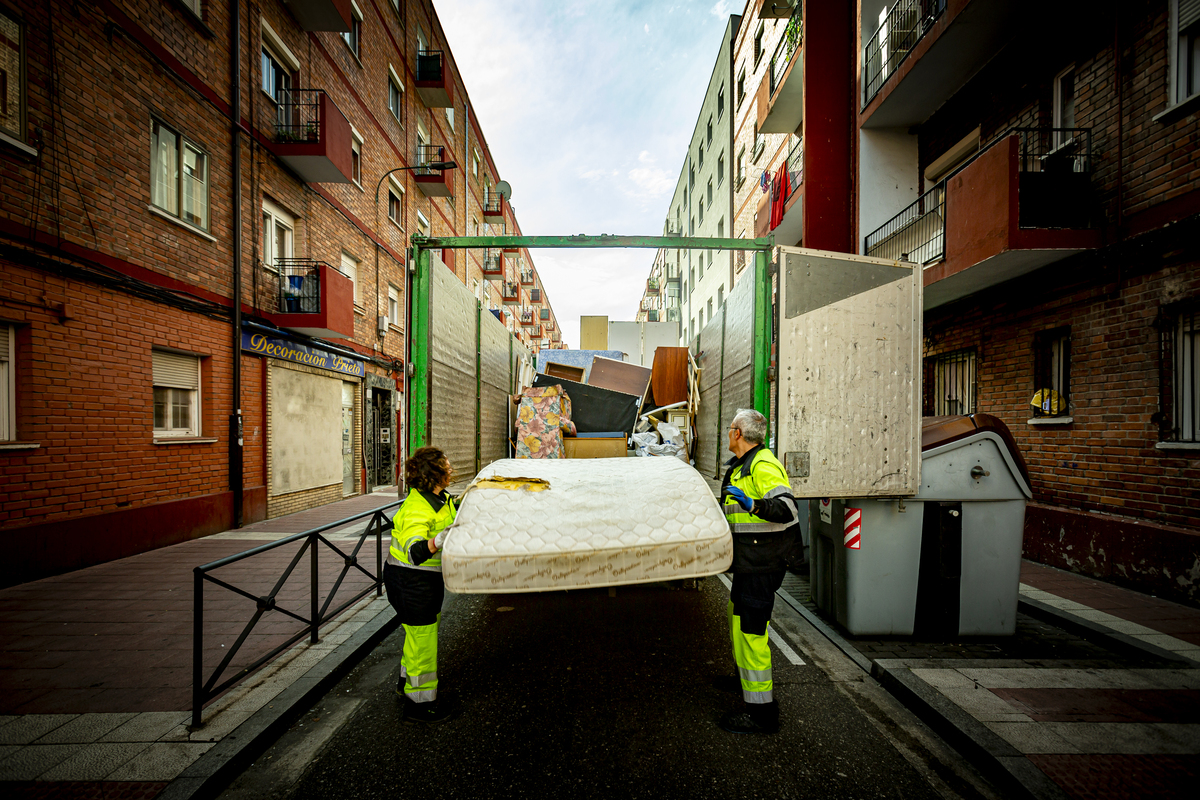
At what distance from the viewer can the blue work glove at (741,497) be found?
2779 mm

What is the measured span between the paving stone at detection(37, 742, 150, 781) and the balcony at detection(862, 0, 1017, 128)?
34.7 feet

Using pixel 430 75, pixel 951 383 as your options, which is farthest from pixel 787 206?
pixel 430 75

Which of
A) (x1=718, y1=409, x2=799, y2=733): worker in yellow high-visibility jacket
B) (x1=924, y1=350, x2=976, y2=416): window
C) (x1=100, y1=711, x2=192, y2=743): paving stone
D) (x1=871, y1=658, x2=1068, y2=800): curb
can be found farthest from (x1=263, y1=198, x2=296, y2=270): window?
(x1=924, y1=350, x2=976, y2=416): window

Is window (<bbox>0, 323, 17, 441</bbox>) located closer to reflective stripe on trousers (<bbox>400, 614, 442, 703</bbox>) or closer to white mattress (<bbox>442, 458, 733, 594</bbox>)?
reflective stripe on trousers (<bbox>400, 614, 442, 703</bbox>)

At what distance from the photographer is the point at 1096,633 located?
156 inches

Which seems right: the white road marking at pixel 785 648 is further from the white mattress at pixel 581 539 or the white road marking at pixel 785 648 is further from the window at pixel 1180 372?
the window at pixel 1180 372

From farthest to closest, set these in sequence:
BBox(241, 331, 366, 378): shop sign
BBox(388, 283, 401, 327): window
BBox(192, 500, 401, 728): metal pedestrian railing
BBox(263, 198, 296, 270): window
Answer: BBox(388, 283, 401, 327): window < BBox(263, 198, 296, 270): window < BBox(241, 331, 366, 378): shop sign < BBox(192, 500, 401, 728): metal pedestrian railing

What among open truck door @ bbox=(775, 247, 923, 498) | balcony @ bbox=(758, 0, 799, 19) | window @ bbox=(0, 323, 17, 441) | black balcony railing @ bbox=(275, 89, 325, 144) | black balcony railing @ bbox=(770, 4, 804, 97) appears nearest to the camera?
open truck door @ bbox=(775, 247, 923, 498)

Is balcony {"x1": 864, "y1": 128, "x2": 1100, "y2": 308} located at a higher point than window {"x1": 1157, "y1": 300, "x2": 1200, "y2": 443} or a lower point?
higher

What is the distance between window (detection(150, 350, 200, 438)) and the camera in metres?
7.07

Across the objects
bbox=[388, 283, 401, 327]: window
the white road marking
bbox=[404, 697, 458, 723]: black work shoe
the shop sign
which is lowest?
the white road marking

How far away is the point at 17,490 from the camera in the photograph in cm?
511

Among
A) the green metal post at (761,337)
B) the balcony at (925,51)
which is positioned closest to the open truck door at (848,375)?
the green metal post at (761,337)

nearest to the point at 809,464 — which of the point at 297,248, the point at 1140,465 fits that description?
the point at 1140,465
